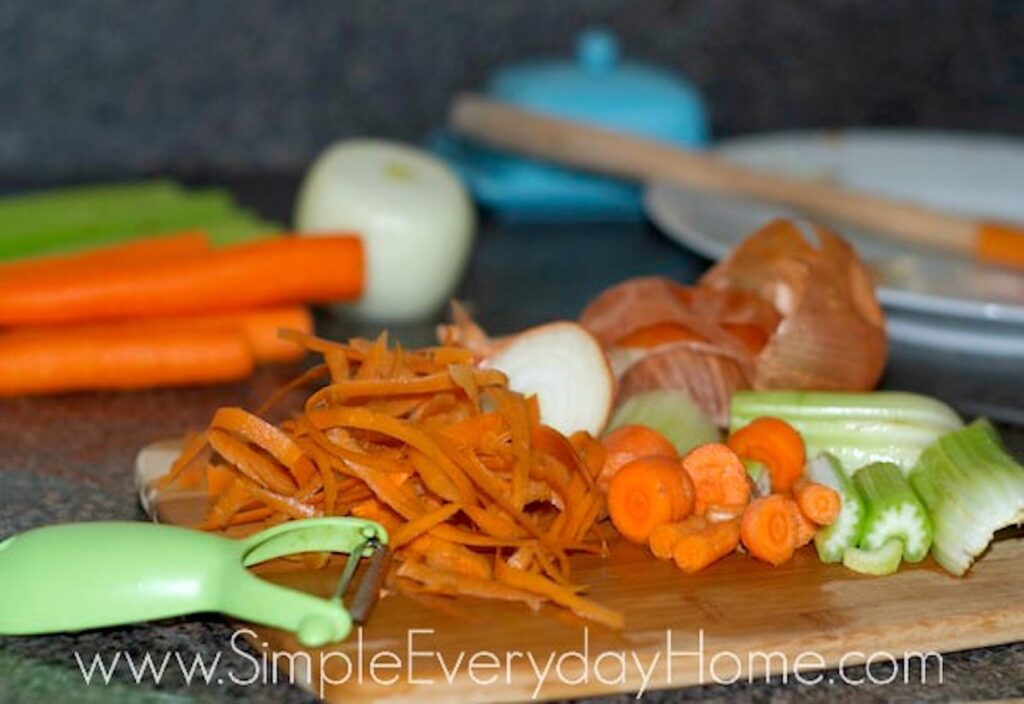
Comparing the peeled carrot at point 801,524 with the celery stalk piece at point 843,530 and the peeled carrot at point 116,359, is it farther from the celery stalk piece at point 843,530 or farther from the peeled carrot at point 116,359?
the peeled carrot at point 116,359

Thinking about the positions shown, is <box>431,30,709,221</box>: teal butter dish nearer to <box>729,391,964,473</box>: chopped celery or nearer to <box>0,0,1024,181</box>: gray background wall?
<box>0,0,1024,181</box>: gray background wall

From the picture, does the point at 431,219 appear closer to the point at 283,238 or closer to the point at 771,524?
the point at 283,238

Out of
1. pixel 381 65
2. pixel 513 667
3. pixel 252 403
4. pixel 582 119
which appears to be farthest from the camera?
pixel 381 65

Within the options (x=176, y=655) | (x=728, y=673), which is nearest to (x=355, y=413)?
(x=176, y=655)

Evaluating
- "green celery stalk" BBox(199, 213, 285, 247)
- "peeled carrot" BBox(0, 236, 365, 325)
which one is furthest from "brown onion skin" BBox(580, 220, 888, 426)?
"green celery stalk" BBox(199, 213, 285, 247)

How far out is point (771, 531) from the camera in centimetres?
123

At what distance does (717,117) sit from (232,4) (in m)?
0.70

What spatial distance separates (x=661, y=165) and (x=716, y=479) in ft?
2.71

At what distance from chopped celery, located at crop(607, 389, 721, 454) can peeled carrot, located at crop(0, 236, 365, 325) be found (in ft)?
1.41

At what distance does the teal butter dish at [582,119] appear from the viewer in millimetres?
2186

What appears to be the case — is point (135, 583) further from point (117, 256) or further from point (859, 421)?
point (117, 256)

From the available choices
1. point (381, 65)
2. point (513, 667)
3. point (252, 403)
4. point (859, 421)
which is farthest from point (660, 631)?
point (381, 65)

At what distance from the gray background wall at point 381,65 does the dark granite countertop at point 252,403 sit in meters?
0.13

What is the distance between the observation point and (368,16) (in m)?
2.39
